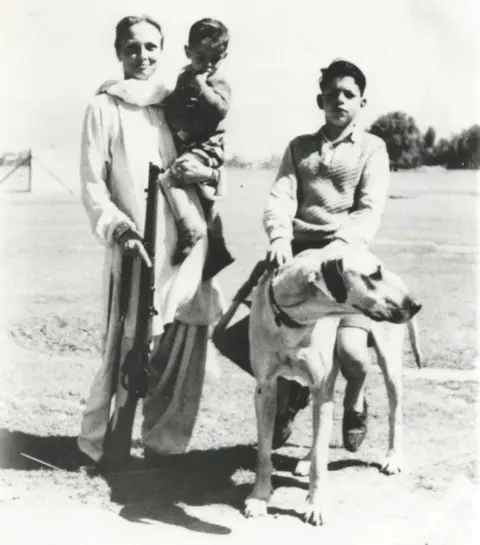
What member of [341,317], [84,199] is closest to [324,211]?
[341,317]

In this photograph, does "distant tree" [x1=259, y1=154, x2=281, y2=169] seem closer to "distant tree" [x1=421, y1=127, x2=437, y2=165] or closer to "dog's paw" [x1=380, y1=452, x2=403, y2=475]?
"distant tree" [x1=421, y1=127, x2=437, y2=165]

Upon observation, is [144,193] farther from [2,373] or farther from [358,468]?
[358,468]

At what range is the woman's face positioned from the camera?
397 cm

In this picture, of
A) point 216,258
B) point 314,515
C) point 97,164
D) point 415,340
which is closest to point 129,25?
point 97,164

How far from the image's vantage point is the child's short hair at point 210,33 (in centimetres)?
397

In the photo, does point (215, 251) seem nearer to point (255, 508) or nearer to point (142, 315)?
point (142, 315)

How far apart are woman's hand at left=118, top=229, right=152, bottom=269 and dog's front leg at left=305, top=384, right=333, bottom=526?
935 mm

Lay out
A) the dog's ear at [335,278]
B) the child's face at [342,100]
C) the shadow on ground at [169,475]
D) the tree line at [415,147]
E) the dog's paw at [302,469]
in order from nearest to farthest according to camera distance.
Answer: the dog's ear at [335,278], the child's face at [342,100], the shadow on ground at [169,475], the dog's paw at [302,469], the tree line at [415,147]

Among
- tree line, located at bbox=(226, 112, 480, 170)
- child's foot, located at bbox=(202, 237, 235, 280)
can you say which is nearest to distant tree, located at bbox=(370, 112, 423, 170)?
tree line, located at bbox=(226, 112, 480, 170)

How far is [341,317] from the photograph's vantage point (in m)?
3.74

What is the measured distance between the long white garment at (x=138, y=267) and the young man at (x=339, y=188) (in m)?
0.45

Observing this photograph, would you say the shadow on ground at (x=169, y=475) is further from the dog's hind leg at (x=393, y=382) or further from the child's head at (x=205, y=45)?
the child's head at (x=205, y=45)

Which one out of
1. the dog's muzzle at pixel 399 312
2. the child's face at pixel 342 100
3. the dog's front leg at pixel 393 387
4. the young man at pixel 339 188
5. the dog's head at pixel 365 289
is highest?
the child's face at pixel 342 100

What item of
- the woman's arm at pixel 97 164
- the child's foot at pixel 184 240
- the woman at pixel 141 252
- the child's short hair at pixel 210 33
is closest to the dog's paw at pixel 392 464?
the woman at pixel 141 252
